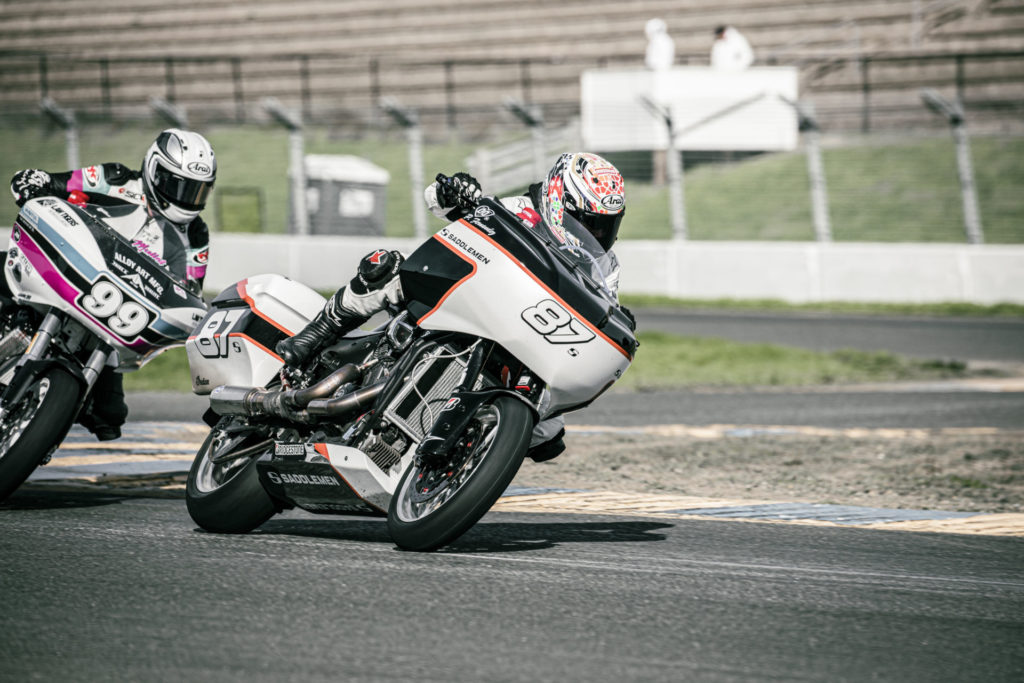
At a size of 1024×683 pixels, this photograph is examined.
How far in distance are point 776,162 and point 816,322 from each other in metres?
5.05

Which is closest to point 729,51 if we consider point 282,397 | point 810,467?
point 810,467

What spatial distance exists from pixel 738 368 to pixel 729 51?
11.1 metres

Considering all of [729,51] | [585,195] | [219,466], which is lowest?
[219,466]

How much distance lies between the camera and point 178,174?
7.26m

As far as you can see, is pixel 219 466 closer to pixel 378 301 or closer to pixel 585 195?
pixel 378 301

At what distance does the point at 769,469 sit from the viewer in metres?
8.33

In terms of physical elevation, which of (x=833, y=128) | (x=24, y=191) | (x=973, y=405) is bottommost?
(x=973, y=405)

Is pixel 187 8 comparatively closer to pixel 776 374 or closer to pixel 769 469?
pixel 776 374

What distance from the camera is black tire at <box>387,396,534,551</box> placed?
193 inches

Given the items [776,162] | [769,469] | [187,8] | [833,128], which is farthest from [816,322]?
[187,8]

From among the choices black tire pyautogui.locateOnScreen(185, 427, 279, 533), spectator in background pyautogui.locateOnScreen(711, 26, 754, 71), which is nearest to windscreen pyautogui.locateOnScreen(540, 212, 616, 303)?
black tire pyautogui.locateOnScreen(185, 427, 279, 533)

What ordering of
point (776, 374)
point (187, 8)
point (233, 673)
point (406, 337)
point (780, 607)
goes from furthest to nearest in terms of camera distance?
1. point (187, 8)
2. point (776, 374)
3. point (406, 337)
4. point (780, 607)
5. point (233, 673)

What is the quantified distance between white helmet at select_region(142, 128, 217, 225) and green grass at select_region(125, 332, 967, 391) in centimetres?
596

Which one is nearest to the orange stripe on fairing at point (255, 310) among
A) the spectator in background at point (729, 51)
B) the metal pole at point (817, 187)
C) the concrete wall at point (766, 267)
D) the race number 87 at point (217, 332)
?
the race number 87 at point (217, 332)
